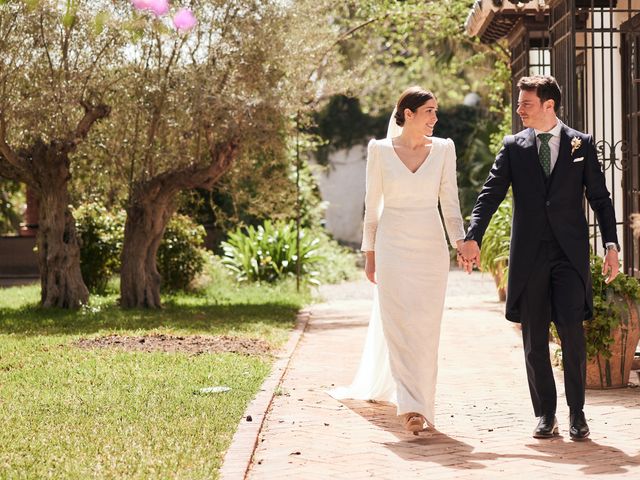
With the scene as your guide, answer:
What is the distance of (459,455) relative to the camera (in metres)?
6.31

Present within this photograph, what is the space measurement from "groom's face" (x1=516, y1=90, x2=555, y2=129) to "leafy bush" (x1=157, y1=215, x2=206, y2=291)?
12467 millimetres

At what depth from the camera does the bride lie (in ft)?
23.3

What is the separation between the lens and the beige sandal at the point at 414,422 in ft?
22.4

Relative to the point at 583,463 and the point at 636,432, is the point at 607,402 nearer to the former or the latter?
the point at 636,432

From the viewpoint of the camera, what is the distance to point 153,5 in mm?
14094

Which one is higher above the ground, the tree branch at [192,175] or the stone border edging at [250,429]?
the tree branch at [192,175]

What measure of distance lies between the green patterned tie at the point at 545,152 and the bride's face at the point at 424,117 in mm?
735

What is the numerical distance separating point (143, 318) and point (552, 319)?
818 cm

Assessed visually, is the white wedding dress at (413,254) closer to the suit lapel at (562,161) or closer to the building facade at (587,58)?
the suit lapel at (562,161)

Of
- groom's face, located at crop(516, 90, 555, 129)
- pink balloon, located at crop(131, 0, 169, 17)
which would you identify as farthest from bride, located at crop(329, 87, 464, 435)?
pink balloon, located at crop(131, 0, 169, 17)

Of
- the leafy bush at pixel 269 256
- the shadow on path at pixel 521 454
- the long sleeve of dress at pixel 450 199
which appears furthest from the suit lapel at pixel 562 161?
the leafy bush at pixel 269 256

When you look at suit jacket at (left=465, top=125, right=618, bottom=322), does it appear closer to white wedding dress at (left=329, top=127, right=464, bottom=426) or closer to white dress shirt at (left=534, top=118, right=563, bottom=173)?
white dress shirt at (left=534, top=118, right=563, bottom=173)

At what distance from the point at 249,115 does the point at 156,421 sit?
26.3 ft

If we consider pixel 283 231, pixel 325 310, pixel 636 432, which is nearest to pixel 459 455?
pixel 636 432
